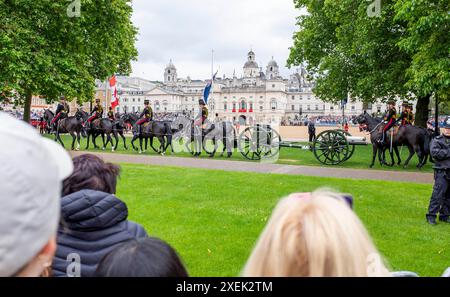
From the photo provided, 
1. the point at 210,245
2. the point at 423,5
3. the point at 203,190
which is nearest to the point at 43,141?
the point at 210,245

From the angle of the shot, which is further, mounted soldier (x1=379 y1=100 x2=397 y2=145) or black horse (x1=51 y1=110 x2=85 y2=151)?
black horse (x1=51 y1=110 x2=85 y2=151)

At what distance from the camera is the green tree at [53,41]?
64.5 ft

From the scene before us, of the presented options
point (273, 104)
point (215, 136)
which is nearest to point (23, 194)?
point (215, 136)

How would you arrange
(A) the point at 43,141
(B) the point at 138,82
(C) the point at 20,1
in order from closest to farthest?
(A) the point at 43,141 → (C) the point at 20,1 → (B) the point at 138,82

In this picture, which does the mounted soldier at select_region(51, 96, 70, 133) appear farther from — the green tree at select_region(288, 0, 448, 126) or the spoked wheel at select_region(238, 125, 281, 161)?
the green tree at select_region(288, 0, 448, 126)

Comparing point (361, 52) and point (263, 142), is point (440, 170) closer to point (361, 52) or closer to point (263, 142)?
point (263, 142)

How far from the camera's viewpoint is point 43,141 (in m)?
1.25

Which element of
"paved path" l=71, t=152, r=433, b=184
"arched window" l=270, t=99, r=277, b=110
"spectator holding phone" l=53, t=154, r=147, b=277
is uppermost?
"arched window" l=270, t=99, r=277, b=110

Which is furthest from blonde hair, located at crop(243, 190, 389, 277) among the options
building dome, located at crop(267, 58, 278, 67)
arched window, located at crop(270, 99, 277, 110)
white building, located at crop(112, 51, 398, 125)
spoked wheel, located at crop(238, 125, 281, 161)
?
building dome, located at crop(267, 58, 278, 67)

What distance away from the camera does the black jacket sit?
109 inches

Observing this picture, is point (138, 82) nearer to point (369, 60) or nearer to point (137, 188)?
point (369, 60)

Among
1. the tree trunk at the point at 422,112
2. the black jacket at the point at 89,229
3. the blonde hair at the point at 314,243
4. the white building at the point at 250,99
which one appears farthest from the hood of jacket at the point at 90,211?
the white building at the point at 250,99

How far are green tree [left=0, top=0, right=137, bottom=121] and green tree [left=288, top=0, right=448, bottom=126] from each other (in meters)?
12.1
